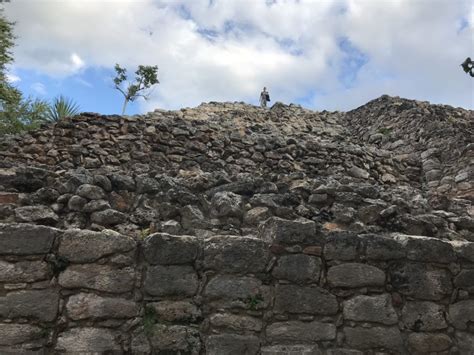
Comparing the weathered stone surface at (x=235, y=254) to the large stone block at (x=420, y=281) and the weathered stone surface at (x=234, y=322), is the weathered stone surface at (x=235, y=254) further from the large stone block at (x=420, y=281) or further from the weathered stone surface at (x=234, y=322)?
the large stone block at (x=420, y=281)

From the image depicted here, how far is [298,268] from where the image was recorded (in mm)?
3643

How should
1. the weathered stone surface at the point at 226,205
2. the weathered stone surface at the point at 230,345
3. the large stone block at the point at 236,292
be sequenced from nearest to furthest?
the weathered stone surface at the point at 230,345 → the large stone block at the point at 236,292 → the weathered stone surface at the point at 226,205

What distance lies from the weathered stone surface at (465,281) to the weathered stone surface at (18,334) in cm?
336

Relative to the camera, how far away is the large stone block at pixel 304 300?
11.7 feet

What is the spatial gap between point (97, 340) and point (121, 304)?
0.96 ft

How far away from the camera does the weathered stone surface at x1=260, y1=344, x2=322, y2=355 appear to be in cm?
344

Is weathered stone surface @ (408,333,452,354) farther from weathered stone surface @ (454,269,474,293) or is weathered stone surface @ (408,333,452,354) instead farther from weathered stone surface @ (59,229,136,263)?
weathered stone surface @ (59,229,136,263)

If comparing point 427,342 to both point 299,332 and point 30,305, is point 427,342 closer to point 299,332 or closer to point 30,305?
point 299,332

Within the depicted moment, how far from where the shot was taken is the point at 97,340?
3256 millimetres

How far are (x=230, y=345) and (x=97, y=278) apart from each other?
1117 mm

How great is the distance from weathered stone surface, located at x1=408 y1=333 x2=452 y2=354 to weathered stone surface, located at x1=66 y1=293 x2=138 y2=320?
7.28 feet

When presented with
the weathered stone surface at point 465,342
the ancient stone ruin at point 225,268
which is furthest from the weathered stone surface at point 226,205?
the weathered stone surface at point 465,342

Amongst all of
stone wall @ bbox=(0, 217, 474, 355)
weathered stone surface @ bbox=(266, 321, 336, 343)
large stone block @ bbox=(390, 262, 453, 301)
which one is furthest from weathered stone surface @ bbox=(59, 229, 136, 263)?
large stone block @ bbox=(390, 262, 453, 301)

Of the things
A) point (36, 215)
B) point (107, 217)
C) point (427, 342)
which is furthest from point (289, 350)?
point (36, 215)
